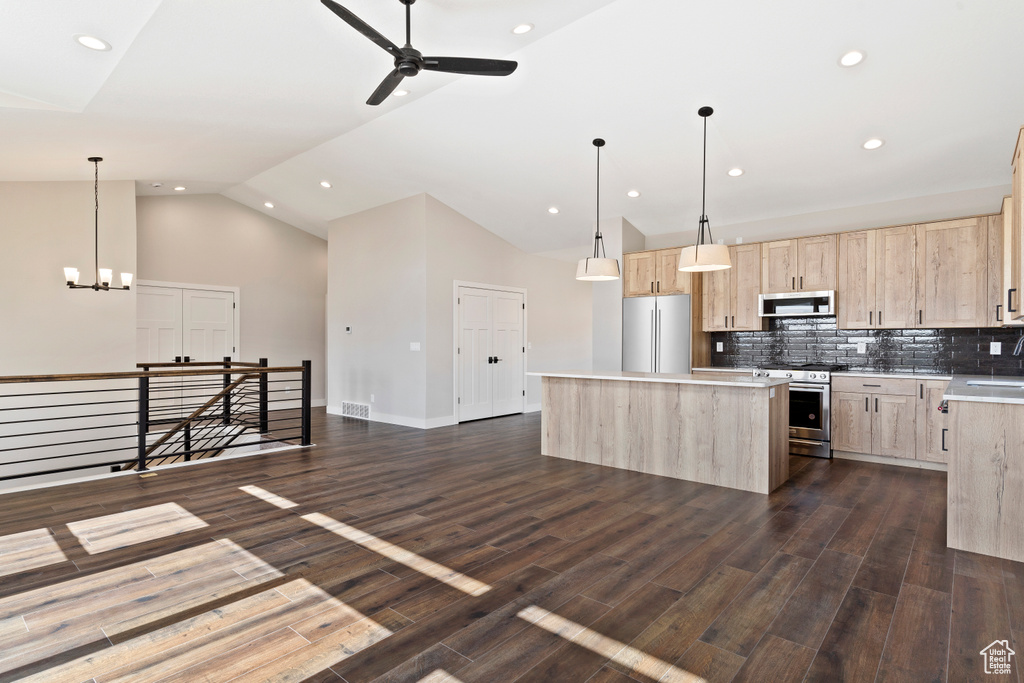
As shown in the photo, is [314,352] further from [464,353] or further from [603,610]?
[603,610]

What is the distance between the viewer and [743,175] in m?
5.49

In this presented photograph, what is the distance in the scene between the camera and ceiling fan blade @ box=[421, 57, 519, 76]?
302 centimetres

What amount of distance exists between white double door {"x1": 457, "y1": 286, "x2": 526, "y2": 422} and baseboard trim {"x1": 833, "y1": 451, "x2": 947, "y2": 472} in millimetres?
4538

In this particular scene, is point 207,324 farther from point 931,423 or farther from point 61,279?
point 931,423

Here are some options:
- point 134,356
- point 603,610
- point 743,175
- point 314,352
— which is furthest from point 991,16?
point 314,352

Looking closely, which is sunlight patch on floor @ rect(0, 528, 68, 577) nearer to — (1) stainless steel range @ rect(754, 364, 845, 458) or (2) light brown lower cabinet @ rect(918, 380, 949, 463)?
(1) stainless steel range @ rect(754, 364, 845, 458)

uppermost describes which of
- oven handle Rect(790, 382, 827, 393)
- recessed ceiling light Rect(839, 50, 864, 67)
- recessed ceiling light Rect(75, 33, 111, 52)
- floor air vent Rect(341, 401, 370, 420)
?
recessed ceiling light Rect(839, 50, 864, 67)

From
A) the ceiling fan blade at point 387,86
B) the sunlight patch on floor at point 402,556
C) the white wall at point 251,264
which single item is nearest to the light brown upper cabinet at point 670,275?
the ceiling fan blade at point 387,86

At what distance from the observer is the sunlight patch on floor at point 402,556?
8.29 feet

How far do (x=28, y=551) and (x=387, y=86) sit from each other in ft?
10.9

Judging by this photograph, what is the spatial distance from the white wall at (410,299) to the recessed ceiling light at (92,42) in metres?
4.03

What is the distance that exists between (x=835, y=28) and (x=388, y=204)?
5.71m

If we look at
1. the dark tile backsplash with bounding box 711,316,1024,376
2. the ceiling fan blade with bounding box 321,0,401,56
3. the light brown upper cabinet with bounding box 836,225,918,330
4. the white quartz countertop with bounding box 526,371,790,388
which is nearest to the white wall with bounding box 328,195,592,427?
the white quartz countertop with bounding box 526,371,790,388

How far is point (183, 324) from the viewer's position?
822 cm
